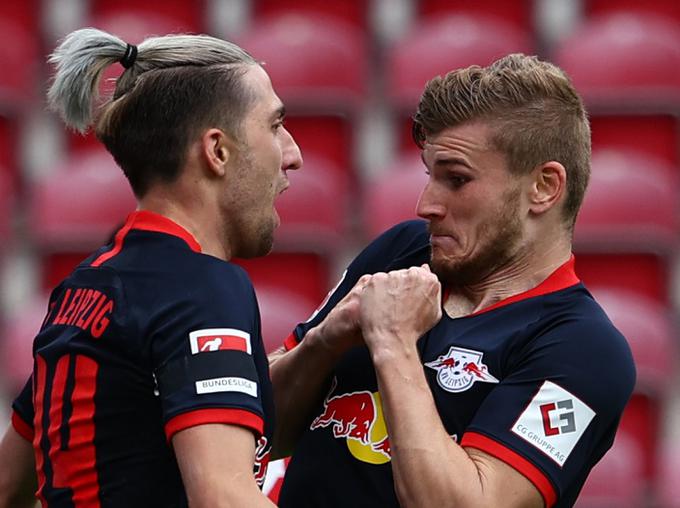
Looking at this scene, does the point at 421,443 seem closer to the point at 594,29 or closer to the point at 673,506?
the point at 673,506

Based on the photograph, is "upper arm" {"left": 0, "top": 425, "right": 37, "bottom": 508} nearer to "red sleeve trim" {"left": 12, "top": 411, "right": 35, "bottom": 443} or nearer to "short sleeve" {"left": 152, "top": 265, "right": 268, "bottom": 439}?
"red sleeve trim" {"left": 12, "top": 411, "right": 35, "bottom": 443}

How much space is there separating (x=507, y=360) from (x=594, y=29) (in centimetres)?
316

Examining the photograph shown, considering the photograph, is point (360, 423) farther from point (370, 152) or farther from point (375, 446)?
point (370, 152)

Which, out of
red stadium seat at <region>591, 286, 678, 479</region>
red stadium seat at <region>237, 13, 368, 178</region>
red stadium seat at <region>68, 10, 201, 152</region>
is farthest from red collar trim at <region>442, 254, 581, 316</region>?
red stadium seat at <region>68, 10, 201, 152</region>

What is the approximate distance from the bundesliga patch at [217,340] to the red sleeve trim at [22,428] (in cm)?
58

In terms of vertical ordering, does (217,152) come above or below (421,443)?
above

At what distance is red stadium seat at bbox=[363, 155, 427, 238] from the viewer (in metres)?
4.86

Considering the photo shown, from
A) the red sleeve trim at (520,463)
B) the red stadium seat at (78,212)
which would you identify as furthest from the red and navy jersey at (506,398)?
the red stadium seat at (78,212)

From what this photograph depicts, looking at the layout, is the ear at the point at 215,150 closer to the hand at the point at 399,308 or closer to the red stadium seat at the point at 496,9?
the hand at the point at 399,308

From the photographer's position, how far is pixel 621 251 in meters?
4.86

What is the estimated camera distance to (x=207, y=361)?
2.07 m

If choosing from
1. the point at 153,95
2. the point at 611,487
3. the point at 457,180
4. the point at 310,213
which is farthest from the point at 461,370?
the point at 310,213

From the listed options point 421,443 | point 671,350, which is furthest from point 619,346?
point 671,350

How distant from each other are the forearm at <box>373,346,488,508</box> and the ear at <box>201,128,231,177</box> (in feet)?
1.37
